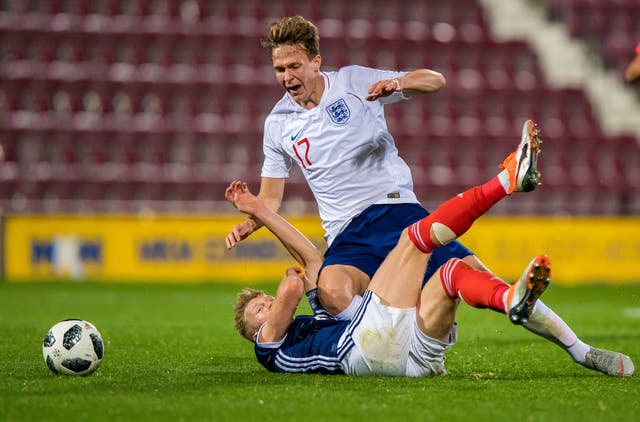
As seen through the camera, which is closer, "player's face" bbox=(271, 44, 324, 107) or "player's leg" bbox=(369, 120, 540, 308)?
"player's leg" bbox=(369, 120, 540, 308)

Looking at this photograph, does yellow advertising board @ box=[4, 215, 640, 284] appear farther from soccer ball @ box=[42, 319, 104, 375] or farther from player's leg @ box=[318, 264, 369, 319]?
soccer ball @ box=[42, 319, 104, 375]

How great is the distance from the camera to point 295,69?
6367mm

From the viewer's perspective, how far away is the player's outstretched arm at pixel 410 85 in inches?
225

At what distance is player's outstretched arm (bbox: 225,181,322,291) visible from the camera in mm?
6270

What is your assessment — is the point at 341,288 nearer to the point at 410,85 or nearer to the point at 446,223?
the point at 446,223

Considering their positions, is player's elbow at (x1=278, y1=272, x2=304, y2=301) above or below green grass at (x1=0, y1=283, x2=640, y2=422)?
above

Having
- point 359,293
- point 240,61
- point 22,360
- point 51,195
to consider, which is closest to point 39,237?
point 51,195

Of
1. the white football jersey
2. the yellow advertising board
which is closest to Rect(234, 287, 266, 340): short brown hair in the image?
the white football jersey

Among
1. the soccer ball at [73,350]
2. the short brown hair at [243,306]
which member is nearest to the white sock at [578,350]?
the short brown hair at [243,306]

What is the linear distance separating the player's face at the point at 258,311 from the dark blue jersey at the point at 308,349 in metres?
0.19

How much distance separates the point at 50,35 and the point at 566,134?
10271 millimetres

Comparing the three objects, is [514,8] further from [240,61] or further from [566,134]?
[240,61]

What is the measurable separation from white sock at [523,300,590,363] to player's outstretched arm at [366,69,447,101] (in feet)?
4.59

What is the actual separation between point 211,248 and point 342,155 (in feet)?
33.8
